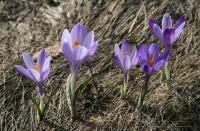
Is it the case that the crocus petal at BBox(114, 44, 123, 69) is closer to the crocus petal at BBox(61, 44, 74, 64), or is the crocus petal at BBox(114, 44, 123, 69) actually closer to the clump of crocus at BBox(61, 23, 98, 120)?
the clump of crocus at BBox(61, 23, 98, 120)

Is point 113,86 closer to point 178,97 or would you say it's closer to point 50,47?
point 178,97

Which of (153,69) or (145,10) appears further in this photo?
(145,10)

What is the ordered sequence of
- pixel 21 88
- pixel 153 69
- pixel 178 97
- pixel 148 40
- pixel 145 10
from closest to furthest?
pixel 153 69 → pixel 178 97 → pixel 21 88 → pixel 148 40 → pixel 145 10

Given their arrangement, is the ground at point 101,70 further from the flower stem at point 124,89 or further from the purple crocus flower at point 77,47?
the purple crocus flower at point 77,47

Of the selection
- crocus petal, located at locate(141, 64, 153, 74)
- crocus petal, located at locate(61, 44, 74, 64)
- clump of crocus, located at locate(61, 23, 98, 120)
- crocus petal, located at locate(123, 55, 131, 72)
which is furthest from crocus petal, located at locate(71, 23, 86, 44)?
crocus petal, located at locate(141, 64, 153, 74)

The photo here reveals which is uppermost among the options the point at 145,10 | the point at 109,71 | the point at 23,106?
the point at 145,10

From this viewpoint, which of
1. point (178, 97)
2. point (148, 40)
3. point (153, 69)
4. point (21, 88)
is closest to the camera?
point (153, 69)

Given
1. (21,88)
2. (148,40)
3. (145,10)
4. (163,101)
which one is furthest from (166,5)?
(21,88)
